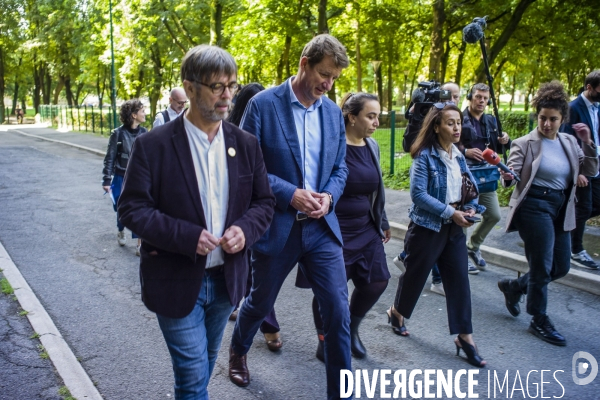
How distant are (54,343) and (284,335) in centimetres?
170

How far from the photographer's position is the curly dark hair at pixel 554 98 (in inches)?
178

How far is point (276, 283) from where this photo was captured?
3.57 metres

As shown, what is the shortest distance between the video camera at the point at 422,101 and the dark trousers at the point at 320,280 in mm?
2354

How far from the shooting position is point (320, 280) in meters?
3.46

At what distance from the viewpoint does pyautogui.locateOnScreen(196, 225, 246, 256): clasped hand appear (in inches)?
98.6

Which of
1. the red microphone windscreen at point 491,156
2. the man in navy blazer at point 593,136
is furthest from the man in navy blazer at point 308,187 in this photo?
the man in navy blazer at point 593,136

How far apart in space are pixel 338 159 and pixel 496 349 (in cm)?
200

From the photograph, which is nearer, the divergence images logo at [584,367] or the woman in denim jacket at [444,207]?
the divergence images logo at [584,367]

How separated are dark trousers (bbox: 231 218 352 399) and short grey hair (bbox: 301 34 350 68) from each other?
90cm

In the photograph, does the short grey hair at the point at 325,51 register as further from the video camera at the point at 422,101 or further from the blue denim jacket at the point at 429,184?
the video camera at the point at 422,101

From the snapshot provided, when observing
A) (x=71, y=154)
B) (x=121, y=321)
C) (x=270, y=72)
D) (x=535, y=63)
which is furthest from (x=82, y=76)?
(x=121, y=321)

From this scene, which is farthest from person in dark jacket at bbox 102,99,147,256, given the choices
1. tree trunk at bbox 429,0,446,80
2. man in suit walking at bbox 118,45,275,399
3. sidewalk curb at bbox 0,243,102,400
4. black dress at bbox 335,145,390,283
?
tree trunk at bbox 429,0,446,80

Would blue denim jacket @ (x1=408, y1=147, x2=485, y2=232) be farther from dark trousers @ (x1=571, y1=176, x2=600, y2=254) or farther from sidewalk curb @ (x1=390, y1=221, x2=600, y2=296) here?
dark trousers @ (x1=571, y1=176, x2=600, y2=254)

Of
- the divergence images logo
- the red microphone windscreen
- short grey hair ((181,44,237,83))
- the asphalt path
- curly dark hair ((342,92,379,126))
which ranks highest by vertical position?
short grey hair ((181,44,237,83))
